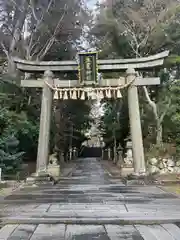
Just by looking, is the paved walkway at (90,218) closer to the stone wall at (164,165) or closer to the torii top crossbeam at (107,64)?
the torii top crossbeam at (107,64)

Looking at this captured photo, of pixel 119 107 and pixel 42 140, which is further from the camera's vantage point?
pixel 119 107

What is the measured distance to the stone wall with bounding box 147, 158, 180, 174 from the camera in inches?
773

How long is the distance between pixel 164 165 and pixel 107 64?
9260 mm

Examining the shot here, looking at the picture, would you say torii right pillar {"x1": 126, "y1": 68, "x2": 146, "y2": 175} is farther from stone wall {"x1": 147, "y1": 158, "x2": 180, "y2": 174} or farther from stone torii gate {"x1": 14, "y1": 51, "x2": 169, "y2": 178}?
stone wall {"x1": 147, "y1": 158, "x2": 180, "y2": 174}

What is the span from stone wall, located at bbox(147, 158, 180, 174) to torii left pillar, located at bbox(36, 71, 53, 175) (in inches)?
345

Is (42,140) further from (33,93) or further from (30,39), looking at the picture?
(30,39)

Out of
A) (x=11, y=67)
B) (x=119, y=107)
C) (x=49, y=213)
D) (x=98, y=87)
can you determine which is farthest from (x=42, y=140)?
(x=119, y=107)

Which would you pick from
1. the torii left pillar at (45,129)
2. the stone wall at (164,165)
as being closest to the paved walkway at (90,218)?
the torii left pillar at (45,129)

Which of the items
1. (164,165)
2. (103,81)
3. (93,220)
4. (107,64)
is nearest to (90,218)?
(93,220)

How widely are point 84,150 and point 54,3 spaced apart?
46887mm

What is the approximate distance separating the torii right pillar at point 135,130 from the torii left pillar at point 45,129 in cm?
401

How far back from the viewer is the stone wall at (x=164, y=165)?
64.4ft

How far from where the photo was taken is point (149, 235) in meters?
5.02

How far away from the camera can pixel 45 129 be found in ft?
45.5
